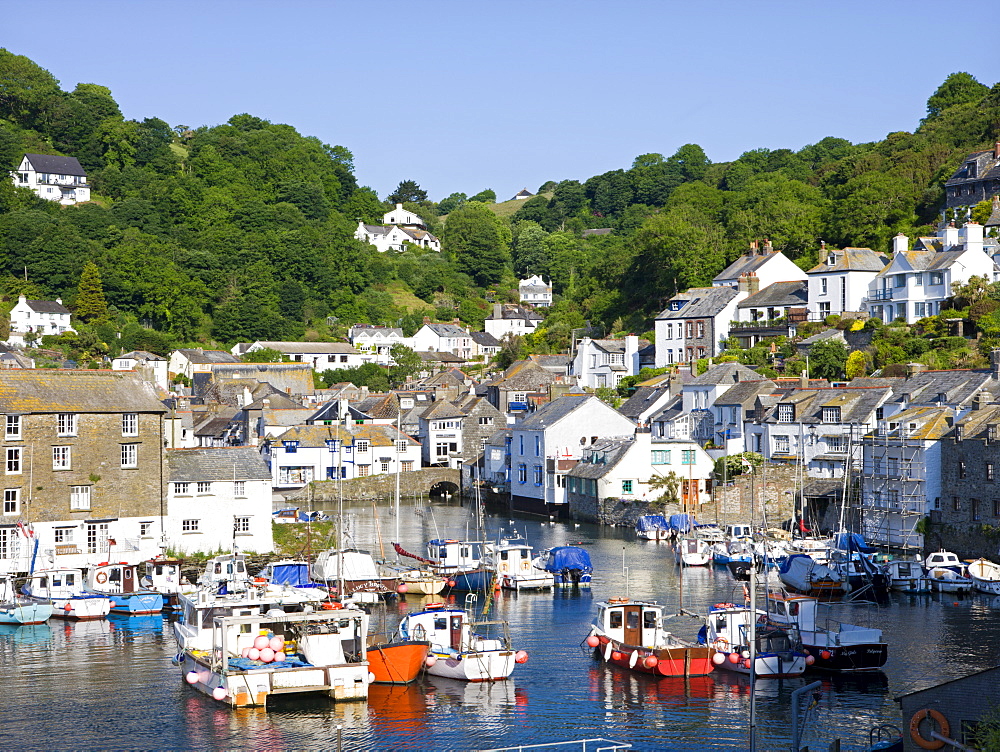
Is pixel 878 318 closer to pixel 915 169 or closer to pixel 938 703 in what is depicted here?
pixel 915 169

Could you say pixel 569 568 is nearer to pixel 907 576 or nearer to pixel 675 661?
pixel 907 576

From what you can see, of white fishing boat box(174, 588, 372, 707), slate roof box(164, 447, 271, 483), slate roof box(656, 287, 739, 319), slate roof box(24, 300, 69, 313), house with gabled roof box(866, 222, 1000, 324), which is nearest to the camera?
white fishing boat box(174, 588, 372, 707)

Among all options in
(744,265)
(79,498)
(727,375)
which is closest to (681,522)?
(727,375)

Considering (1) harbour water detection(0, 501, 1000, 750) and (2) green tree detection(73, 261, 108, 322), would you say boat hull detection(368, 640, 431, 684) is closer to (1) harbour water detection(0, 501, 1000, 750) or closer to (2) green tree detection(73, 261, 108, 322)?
(1) harbour water detection(0, 501, 1000, 750)

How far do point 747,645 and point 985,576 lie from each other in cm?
1476

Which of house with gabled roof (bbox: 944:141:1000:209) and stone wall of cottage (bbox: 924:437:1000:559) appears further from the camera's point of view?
house with gabled roof (bbox: 944:141:1000:209)

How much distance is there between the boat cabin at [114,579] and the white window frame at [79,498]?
9.75ft

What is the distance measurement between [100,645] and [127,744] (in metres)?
10.1

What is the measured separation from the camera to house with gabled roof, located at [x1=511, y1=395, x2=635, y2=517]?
69.1 metres

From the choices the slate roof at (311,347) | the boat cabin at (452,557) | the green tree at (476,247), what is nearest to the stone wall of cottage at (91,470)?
the boat cabin at (452,557)

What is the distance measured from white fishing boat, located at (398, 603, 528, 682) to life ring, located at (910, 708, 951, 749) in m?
12.1

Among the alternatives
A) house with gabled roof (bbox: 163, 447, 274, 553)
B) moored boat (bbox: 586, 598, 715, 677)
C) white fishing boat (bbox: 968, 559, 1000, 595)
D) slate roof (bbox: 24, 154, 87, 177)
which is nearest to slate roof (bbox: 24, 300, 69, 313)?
slate roof (bbox: 24, 154, 87, 177)

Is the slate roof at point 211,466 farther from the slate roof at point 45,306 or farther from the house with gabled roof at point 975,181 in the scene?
the slate roof at point 45,306

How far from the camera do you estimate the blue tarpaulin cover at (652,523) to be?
59.0 metres
